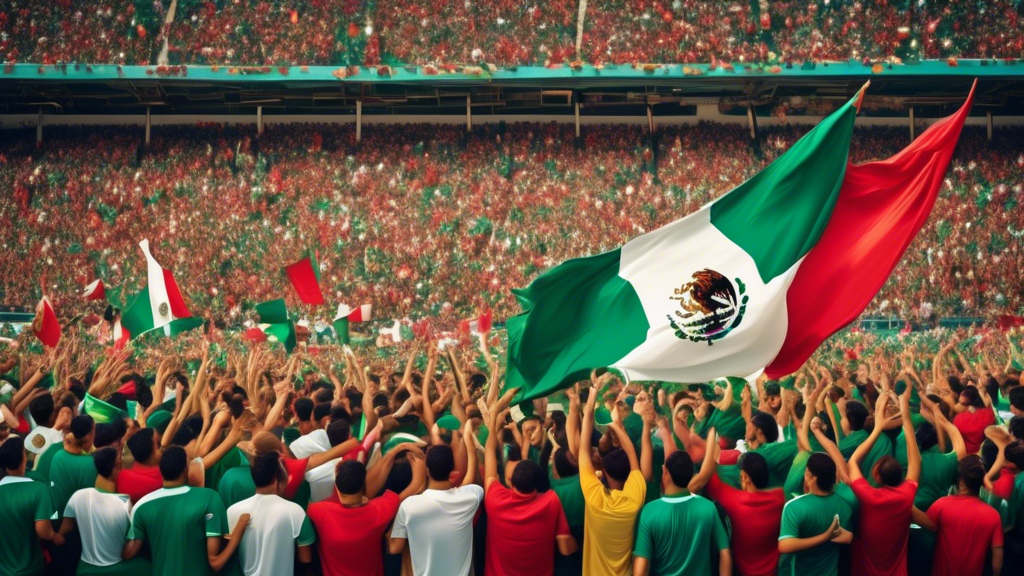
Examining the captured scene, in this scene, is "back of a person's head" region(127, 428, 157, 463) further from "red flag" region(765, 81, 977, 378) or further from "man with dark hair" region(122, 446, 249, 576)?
"red flag" region(765, 81, 977, 378)

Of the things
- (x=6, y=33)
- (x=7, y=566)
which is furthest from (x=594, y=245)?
(x=7, y=566)

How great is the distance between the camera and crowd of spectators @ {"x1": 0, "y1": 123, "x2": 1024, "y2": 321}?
21188 millimetres

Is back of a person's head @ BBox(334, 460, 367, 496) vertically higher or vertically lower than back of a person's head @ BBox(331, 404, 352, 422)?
lower

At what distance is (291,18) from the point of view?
23.9 metres

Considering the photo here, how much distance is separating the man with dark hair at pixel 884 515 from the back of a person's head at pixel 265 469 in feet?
9.51

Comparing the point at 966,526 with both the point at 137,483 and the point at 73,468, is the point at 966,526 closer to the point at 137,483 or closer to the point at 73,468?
the point at 137,483

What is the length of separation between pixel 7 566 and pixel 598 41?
63.4 ft

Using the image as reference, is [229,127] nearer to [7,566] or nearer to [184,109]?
[184,109]

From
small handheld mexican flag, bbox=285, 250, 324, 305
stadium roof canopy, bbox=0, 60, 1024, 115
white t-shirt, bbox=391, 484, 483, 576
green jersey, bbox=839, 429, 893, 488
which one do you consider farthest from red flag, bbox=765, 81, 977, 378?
stadium roof canopy, bbox=0, 60, 1024, 115

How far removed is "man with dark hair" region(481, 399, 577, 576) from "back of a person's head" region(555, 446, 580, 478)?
Answer: 205 millimetres

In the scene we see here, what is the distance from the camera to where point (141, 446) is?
19.1ft

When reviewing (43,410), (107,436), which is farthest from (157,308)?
(107,436)

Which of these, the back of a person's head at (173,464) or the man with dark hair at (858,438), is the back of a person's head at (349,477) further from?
the man with dark hair at (858,438)

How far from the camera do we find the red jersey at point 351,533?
5594 mm
